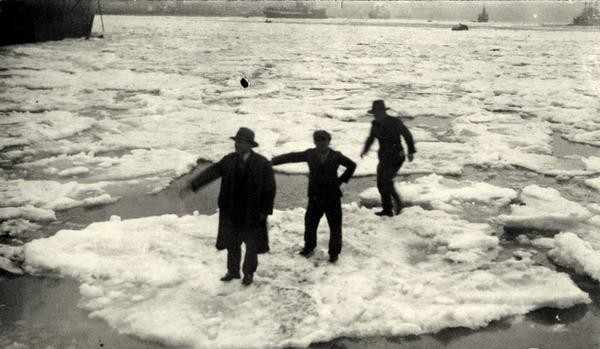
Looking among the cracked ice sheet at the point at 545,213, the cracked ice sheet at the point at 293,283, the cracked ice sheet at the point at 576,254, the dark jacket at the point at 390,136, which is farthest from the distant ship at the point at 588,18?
the cracked ice sheet at the point at 293,283

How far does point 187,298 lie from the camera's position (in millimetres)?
4207

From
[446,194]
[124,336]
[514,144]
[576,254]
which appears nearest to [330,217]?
[124,336]

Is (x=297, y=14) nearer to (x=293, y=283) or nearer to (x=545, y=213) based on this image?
(x=545, y=213)

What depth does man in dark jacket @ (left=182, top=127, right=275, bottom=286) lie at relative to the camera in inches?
158

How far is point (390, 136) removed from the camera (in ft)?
18.7

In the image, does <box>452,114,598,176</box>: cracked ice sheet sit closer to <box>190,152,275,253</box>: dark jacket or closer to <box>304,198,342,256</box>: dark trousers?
<box>304,198,342,256</box>: dark trousers

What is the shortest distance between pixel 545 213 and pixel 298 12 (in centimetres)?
9309

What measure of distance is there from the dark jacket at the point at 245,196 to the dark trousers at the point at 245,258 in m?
0.07

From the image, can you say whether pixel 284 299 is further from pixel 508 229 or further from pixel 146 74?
pixel 146 74

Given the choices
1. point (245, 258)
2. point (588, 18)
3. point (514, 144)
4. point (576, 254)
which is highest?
point (588, 18)

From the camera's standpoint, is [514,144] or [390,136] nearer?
[390,136]

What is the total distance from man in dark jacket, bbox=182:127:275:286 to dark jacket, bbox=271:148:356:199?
0.54 metres

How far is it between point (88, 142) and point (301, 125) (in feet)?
14.4

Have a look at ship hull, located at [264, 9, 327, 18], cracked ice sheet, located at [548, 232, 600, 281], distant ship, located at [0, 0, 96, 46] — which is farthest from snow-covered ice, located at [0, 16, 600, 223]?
ship hull, located at [264, 9, 327, 18]
